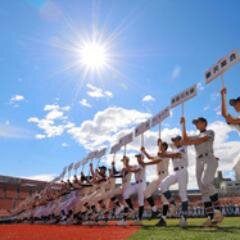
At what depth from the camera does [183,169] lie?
34.9 feet

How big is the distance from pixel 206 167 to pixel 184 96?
2.64 meters

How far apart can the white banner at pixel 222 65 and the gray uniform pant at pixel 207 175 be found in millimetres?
1992

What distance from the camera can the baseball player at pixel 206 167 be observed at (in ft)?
30.8

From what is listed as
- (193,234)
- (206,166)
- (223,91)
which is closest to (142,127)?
(206,166)

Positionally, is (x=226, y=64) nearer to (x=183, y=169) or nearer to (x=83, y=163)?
(x=183, y=169)

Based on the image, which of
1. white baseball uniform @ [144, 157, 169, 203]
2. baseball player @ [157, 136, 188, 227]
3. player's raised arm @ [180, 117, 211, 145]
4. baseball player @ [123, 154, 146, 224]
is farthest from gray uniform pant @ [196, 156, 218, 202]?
baseball player @ [123, 154, 146, 224]

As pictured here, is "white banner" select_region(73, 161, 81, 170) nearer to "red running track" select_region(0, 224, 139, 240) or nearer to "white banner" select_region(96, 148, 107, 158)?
"white banner" select_region(96, 148, 107, 158)

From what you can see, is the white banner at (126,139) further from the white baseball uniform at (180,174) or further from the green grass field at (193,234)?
the green grass field at (193,234)

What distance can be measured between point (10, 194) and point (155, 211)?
83.6m

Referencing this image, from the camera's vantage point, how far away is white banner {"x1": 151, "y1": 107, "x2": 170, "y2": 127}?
43.0 feet

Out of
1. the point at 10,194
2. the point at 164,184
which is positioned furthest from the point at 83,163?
the point at 10,194

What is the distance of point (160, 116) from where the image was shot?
13430 mm

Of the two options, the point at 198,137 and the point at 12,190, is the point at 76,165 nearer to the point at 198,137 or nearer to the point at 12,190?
the point at 198,137

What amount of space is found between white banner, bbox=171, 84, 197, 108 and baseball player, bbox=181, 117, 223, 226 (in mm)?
1377
